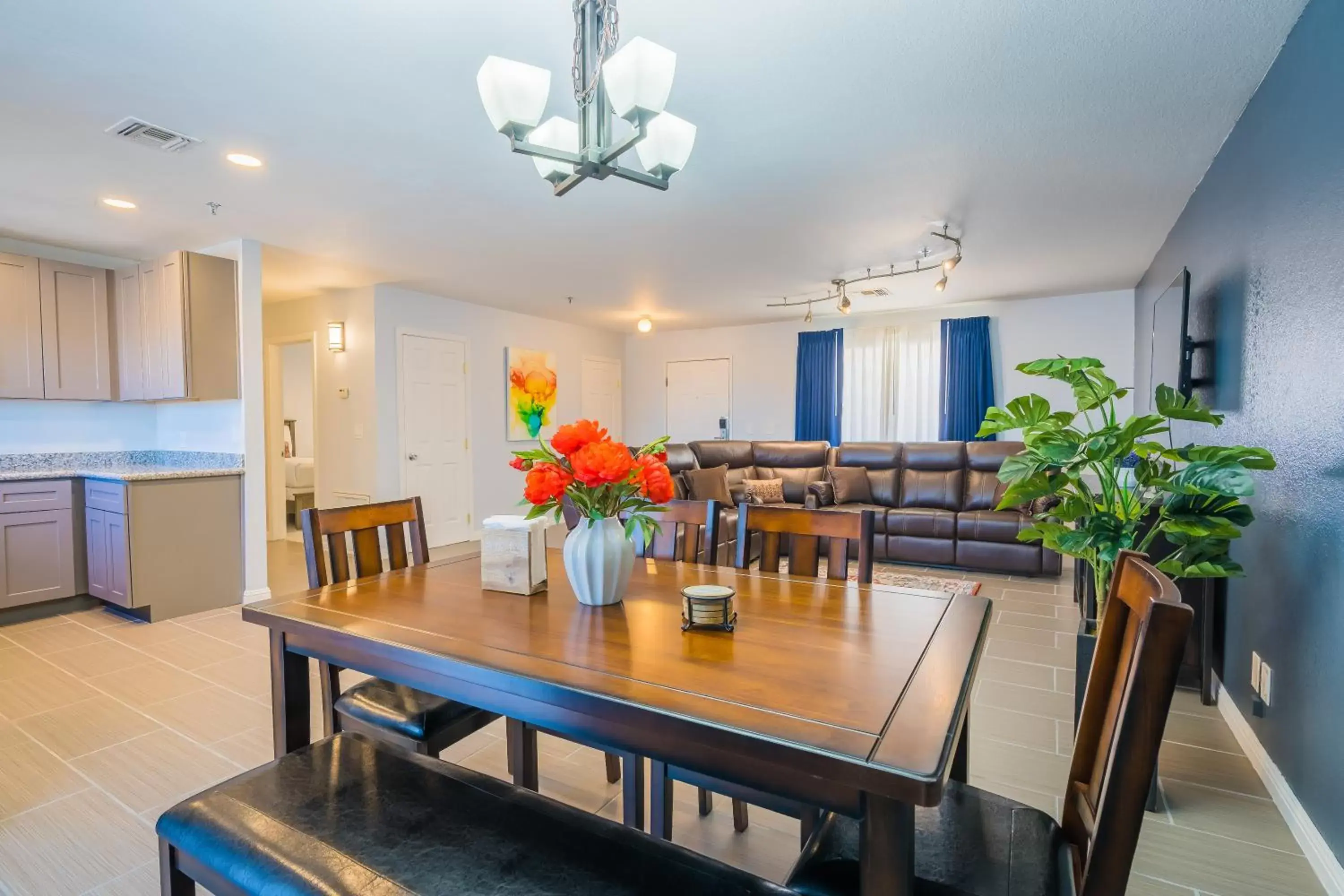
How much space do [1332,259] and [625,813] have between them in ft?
7.79

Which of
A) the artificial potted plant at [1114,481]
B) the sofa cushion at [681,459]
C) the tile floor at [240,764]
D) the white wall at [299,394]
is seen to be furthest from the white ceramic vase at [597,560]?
the white wall at [299,394]

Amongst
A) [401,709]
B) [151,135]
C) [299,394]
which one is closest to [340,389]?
Result: [151,135]

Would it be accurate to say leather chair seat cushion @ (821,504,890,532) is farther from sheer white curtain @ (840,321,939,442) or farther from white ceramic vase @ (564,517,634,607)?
white ceramic vase @ (564,517,634,607)

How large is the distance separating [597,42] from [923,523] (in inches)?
188

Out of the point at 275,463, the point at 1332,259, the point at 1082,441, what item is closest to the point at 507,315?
the point at 275,463

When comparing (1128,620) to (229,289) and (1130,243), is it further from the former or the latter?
(229,289)

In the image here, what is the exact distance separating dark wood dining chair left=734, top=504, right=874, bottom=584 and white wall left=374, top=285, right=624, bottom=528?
337 cm

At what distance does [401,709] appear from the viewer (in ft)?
5.24

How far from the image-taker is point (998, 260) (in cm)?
479

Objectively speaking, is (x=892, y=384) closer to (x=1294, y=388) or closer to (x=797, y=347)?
(x=797, y=347)

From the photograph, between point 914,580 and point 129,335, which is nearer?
point 129,335

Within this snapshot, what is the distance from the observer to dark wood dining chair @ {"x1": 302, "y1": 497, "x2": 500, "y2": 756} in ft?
5.15

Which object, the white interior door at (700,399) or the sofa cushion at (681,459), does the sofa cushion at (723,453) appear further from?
the white interior door at (700,399)

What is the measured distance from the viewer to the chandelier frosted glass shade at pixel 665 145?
6.02 ft
